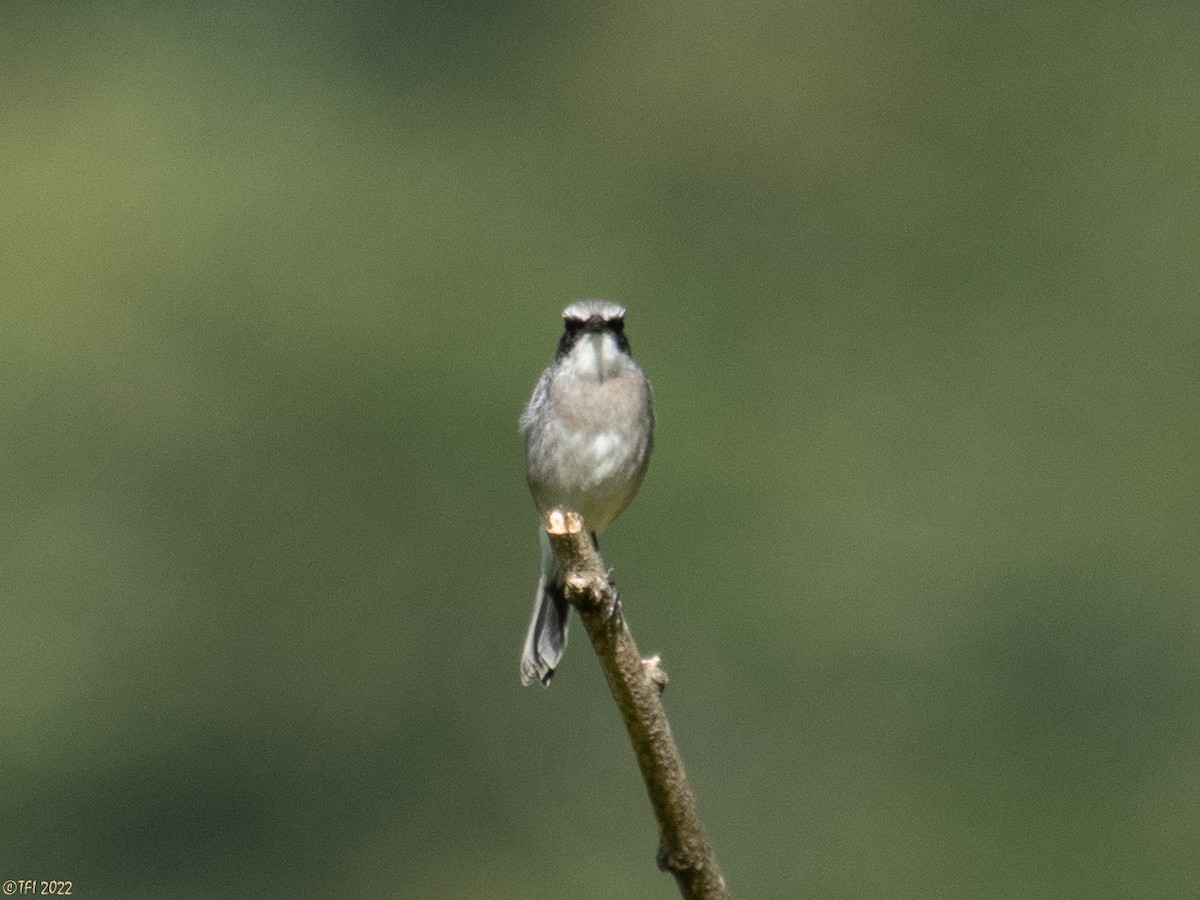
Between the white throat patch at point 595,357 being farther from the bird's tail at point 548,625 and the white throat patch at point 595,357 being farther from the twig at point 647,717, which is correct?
the twig at point 647,717

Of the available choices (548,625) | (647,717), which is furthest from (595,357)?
(647,717)

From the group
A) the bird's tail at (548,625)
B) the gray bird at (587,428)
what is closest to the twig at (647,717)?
the bird's tail at (548,625)

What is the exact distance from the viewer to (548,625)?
6672 millimetres

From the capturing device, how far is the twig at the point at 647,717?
4.25m

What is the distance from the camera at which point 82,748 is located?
15305mm

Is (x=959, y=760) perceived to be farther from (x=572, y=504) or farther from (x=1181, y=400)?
(x=572, y=504)

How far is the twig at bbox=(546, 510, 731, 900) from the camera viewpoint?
425 centimetres

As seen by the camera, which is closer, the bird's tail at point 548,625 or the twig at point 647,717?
the twig at point 647,717

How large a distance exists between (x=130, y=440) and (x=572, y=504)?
37.0 ft

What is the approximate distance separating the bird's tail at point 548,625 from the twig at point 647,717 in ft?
5.96

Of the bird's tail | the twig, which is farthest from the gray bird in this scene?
the twig

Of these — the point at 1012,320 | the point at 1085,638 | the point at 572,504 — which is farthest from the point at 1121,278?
the point at 572,504

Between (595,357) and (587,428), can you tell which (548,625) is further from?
(595,357)

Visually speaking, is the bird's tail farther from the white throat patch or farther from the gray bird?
the white throat patch
